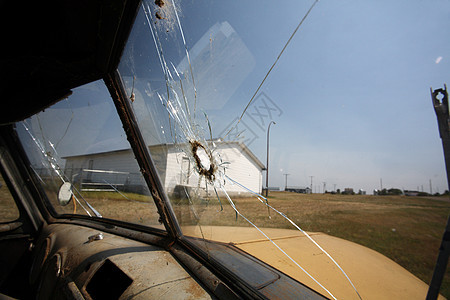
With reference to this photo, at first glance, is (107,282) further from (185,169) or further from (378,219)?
(378,219)

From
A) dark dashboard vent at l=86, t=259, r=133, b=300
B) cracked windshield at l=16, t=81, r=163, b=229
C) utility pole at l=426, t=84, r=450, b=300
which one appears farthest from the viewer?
cracked windshield at l=16, t=81, r=163, b=229

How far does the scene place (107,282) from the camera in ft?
4.08

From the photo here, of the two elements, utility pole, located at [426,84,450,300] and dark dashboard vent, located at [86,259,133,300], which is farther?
dark dashboard vent, located at [86,259,133,300]

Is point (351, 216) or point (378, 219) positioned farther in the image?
point (351, 216)

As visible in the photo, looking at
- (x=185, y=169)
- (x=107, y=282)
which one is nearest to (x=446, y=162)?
(x=185, y=169)

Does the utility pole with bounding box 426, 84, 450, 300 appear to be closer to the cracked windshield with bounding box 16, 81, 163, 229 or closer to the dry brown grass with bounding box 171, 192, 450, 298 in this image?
the dry brown grass with bounding box 171, 192, 450, 298

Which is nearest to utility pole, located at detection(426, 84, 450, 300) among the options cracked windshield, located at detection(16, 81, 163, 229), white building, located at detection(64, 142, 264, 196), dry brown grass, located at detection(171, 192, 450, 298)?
dry brown grass, located at detection(171, 192, 450, 298)

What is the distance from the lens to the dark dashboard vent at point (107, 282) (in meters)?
1.17

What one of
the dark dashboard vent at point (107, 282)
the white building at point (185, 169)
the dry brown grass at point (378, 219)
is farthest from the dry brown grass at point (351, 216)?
the dark dashboard vent at point (107, 282)

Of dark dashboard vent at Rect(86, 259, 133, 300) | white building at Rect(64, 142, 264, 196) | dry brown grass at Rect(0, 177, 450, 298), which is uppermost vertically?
white building at Rect(64, 142, 264, 196)

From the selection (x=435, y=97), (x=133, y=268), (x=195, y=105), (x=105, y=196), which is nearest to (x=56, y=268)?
(x=105, y=196)

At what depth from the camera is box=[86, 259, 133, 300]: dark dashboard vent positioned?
3.84ft

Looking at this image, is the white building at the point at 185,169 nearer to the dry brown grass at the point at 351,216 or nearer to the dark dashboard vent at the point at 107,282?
the dry brown grass at the point at 351,216

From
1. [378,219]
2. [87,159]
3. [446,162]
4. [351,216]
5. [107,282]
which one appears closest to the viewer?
[446,162]
